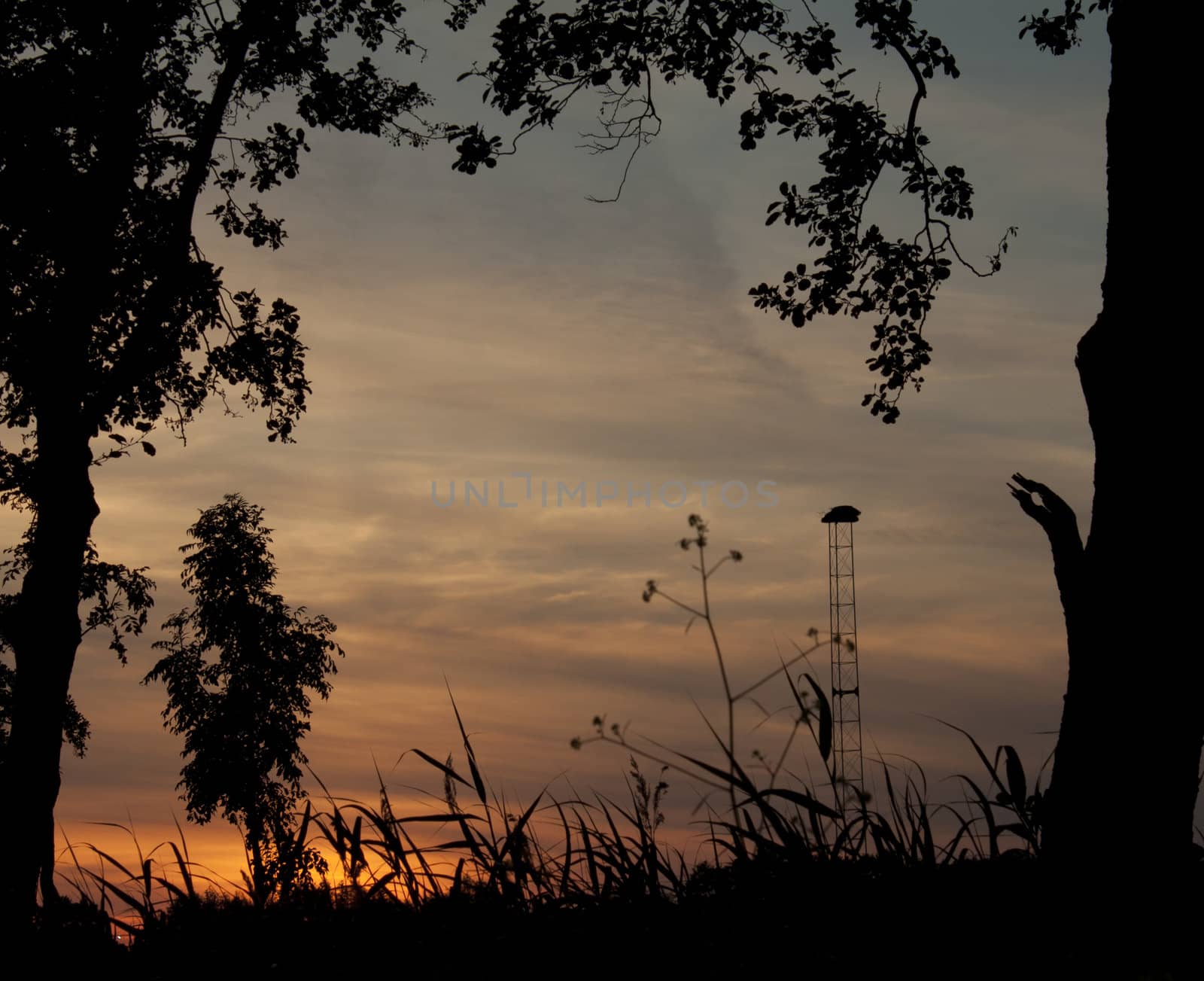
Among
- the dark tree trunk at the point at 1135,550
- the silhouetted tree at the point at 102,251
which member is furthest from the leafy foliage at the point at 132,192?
the dark tree trunk at the point at 1135,550

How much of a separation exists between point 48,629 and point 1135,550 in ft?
34.5

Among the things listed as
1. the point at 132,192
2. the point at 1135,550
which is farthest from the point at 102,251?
the point at 1135,550

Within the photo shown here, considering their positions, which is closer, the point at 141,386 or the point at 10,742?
the point at 10,742

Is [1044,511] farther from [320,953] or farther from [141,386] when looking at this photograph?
[141,386]

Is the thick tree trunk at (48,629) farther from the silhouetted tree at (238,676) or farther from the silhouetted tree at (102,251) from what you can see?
the silhouetted tree at (238,676)

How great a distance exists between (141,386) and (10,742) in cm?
449

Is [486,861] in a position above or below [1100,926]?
above

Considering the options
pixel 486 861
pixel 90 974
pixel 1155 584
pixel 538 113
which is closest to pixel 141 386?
pixel 538 113

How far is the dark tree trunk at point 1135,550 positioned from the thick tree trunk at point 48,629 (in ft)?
32.3

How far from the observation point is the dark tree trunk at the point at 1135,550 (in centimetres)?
609

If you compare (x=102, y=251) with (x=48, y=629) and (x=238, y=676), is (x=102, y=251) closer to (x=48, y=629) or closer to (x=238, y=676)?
(x=48, y=629)

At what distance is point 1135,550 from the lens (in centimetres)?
642

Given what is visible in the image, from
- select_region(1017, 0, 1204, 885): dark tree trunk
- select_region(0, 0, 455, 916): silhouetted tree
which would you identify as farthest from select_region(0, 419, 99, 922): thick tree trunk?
select_region(1017, 0, 1204, 885): dark tree trunk

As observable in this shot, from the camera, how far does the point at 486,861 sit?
518 cm
